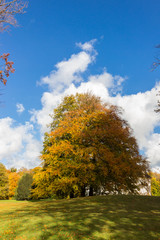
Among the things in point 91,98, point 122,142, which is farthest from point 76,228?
point 91,98

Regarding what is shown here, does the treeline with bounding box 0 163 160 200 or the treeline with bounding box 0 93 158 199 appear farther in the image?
the treeline with bounding box 0 163 160 200

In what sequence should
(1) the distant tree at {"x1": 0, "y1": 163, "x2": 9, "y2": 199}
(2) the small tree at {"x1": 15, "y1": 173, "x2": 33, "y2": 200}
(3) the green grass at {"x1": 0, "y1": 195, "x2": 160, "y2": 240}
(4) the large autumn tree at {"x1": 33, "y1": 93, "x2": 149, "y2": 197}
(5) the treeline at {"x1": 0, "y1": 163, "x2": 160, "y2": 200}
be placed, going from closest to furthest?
1. (3) the green grass at {"x1": 0, "y1": 195, "x2": 160, "y2": 240}
2. (4) the large autumn tree at {"x1": 33, "y1": 93, "x2": 149, "y2": 197}
3. (5) the treeline at {"x1": 0, "y1": 163, "x2": 160, "y2": 200}
4. (2) the small tree at {"x1": 15, "y1": 173, "x2": 33, "y2": 200}
5. (1) the distant tree at {"x1": 0, "y1": 163, "x2": 9, "y2": 199}

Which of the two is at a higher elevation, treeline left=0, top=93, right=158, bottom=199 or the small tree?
treeline left=0, top=93, right=158, bottom=199

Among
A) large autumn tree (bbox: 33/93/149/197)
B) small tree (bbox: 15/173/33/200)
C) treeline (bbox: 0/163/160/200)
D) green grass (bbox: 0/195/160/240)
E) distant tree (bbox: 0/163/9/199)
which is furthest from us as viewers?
distant tree (bbox: 0/163/9/199)

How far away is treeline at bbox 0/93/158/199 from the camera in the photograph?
15.4 m

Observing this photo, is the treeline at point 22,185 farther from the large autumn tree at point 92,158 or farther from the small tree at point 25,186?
the large autumn tree at point 92,158

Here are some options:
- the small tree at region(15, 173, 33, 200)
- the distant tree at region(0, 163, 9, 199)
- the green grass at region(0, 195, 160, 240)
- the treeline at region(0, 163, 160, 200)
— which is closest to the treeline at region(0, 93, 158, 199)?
the treeline at region(0, 163, 160, 200)

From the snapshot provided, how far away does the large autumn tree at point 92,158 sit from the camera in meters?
15.4

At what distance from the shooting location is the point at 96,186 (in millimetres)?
16859

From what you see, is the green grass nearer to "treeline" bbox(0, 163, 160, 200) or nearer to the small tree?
"treeline" bbox(0, 163, 160, 200)

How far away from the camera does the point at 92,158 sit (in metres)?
17.1

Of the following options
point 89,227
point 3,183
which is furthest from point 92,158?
point 3,183

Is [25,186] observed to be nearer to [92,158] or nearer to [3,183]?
[3,183]

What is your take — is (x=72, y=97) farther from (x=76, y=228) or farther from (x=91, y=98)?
(x=76, y=228)
